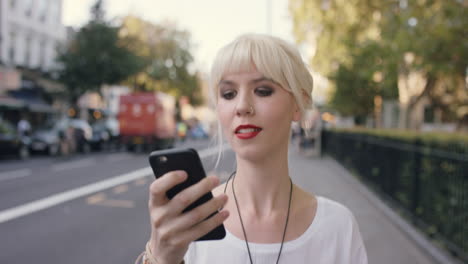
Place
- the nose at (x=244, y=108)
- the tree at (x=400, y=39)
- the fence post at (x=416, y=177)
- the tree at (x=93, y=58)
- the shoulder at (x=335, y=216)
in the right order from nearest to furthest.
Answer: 1. the nose at (x=244, y=108)
2. the shoulder at (x=335, y=216)
3. the fence post at (x=416, y=177)
4. the tree at (x=400, y=39)
5. the tree at (x=93, y=58)

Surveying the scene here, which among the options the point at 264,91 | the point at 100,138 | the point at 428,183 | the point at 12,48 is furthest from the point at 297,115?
the point at 12,48

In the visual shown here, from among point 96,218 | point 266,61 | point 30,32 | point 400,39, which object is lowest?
point 96,218

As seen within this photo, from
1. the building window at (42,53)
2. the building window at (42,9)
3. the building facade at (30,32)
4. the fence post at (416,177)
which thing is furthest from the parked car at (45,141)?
the fence post at (416,177)

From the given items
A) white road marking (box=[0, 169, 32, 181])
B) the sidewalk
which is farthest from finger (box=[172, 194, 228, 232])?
white road marking (box=[0, 169, 32, 181])

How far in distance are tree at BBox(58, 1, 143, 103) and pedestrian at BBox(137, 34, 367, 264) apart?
1126 inches

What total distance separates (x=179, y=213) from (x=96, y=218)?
6541 mm

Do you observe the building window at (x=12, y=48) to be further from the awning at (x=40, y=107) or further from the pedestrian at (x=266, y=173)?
the pedestrian at (x=266, y=173)

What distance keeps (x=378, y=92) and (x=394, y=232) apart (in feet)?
64.8

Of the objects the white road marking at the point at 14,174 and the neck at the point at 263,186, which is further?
the white road marking at the point at 14,174

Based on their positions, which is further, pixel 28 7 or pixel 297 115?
pixel 28 7

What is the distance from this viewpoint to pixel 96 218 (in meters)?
7.12

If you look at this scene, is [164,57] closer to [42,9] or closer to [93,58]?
[42,9]

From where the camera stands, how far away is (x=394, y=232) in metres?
6.04

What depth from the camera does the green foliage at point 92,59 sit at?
2844 centimetres
